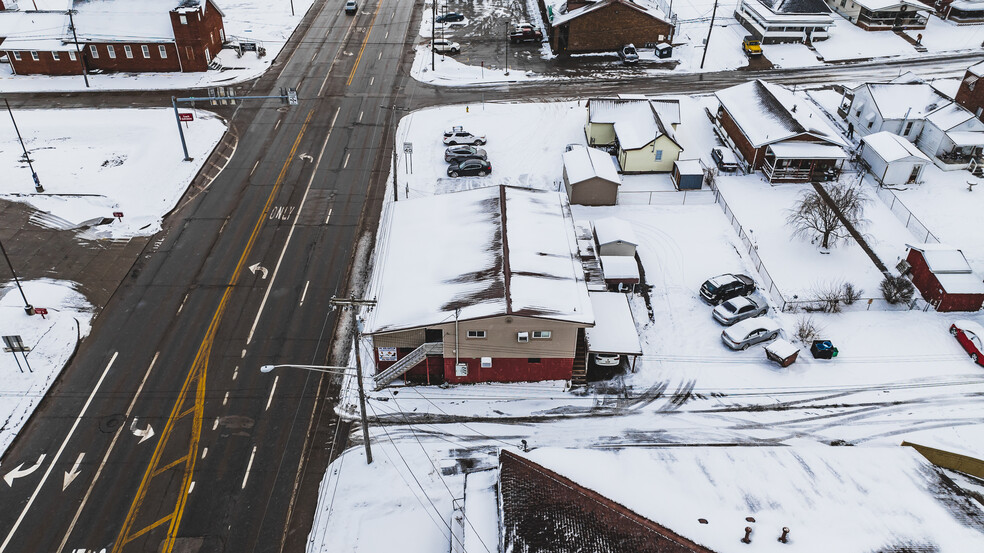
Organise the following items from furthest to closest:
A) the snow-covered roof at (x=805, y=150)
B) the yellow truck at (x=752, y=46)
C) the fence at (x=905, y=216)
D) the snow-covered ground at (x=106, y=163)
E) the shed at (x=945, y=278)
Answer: the yellow truck at (x=752, y=46) → the snow-covered roof at (x=805, y=150) → the snow-covered ground at (x=106, y=163) → the fence at (x=905, y=216) → the shed at (x=945, y=278)

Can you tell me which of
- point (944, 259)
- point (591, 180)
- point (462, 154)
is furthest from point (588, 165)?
point (944, 259)

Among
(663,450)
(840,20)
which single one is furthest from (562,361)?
(840,20)

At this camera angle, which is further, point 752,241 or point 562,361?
point 752,241

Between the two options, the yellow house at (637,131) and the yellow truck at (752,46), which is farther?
the yellow truck at (752,46)

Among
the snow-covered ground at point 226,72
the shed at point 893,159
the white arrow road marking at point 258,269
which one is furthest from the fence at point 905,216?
the snow-covered ground at point 226,72

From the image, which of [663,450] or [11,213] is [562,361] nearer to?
[663,450]

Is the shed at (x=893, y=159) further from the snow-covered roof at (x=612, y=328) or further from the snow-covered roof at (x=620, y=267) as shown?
the snow-covered roof at (x=612, y=328)

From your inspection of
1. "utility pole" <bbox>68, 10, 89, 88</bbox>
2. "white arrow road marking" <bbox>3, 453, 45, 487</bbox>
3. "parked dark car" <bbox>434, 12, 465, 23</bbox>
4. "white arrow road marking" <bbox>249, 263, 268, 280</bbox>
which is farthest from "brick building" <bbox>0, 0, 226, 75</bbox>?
"white arrow road marking" <bbox>3, 453, 45, 487</bbox>
